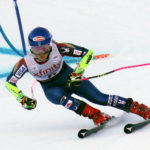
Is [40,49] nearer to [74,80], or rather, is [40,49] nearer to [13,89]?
[74,80]

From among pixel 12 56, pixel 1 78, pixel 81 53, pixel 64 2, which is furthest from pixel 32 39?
pixel 64 2

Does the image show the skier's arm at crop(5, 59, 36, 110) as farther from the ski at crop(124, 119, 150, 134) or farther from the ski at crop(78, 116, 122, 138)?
the ski at crop(124, 119, 150, 134)

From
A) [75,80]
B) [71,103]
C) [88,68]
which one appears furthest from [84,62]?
[88,68]

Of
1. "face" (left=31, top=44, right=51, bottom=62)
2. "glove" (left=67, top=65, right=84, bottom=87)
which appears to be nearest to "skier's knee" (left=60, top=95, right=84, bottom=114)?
"glove" (left=67, top=65, right=84, bottom=87)

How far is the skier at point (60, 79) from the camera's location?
3.56 m

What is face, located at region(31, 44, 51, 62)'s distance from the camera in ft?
11.6

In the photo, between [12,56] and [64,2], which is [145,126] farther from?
[64,2]

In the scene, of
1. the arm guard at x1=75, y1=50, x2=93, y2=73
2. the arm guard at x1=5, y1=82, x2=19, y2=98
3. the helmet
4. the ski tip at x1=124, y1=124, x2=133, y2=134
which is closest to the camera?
the ski tip at x1=124, y1=124, x2=133, y2=134

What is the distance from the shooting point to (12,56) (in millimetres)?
7016

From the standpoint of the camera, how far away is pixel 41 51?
355 cm

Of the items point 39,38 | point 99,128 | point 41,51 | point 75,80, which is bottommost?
point 99,128

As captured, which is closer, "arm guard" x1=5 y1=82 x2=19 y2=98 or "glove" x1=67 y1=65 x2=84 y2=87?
"glove" x1=67 y1=65 x2=84 y2=87

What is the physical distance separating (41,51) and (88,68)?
8.78 feet

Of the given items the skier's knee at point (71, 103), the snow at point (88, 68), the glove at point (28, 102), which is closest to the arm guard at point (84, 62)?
the skier's knee at point (71, 103)
